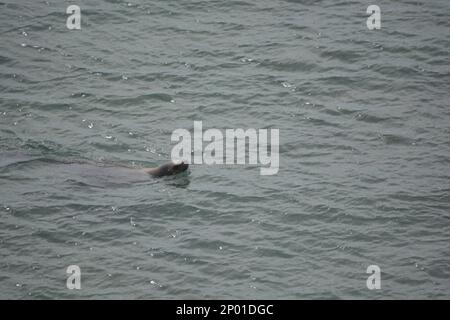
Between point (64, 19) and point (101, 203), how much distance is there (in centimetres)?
811

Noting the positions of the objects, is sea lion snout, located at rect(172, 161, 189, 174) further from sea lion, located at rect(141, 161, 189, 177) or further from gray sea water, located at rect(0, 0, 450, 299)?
gray sea water, located at rect(0, 0, 450, 299)

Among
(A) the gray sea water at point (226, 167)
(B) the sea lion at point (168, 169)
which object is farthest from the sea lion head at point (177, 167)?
(A) the gray sea water at point (226, 167)

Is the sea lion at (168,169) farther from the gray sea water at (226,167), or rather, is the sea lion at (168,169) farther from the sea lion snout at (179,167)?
the gray sea water at (226,167)

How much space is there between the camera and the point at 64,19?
75.5 ft

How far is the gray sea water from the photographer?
576 inches

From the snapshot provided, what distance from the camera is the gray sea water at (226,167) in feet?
48.0

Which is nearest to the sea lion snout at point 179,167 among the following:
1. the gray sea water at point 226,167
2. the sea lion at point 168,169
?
the sea lion at point 168,169

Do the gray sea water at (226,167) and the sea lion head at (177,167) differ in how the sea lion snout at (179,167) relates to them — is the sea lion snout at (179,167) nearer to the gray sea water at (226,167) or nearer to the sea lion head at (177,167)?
the sea lion head at (177,167)

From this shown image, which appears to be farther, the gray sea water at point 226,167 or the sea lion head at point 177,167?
the sea lion head at point 177,167

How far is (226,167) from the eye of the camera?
59.3ft

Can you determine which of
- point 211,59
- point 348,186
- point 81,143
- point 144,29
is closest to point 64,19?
point 144,29

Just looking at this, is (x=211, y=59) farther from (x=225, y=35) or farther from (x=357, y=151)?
(x=357, y=151)

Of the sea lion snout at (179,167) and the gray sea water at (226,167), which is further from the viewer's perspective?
the sea lion snout at (179,167)

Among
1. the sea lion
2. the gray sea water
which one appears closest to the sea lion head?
the sea lion
